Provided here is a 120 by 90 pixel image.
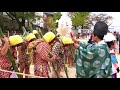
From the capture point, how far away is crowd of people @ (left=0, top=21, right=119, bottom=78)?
3.61 meters

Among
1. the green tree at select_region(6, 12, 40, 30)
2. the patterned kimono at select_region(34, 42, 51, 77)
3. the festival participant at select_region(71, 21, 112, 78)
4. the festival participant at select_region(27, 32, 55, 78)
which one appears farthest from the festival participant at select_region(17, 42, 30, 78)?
the green tree at select_region(6, 12, 40, 30)

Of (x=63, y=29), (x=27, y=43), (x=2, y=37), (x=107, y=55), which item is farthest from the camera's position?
(x=27, y=43)

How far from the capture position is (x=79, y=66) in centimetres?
371

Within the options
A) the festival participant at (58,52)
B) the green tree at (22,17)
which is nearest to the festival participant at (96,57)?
the festival participant at (58,52)

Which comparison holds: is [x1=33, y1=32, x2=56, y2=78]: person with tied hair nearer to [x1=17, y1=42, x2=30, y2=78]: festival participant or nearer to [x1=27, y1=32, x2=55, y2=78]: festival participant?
[x1=27, y1=32, x2=55, y2=78]: festival participant

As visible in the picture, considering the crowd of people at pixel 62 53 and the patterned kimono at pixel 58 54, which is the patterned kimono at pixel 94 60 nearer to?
the crowd of people at pixel 62 53

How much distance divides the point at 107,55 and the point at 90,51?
7.8 inches

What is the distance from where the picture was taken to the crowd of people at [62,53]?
361 centimetres

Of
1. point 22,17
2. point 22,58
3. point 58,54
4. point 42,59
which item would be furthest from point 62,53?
point 22,17

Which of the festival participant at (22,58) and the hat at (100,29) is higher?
the hat at (100,29)

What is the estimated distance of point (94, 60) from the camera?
361 cm

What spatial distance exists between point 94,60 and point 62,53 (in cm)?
278

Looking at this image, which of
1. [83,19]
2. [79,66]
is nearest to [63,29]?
[79,66]

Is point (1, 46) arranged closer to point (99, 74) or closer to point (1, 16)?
point (99, 74)
